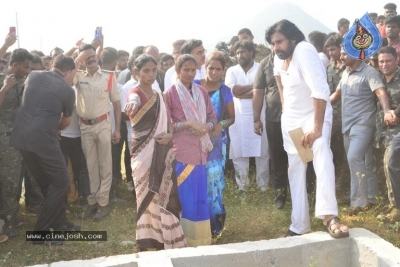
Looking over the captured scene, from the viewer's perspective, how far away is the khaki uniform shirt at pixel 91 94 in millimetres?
5082

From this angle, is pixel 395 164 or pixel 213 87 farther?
pixel 213 87

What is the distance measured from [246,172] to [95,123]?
211 centimetres

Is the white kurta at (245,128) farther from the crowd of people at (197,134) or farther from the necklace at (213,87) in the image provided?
the necklace at (213,87)

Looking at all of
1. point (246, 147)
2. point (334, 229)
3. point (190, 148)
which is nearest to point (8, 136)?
point (190, 148)

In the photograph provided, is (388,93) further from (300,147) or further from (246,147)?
(246,147)

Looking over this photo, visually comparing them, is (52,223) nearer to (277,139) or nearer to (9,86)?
(9,86)

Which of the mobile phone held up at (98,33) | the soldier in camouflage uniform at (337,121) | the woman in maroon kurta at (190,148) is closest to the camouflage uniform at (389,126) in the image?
the soldier in camouflage uniform at (337,121)

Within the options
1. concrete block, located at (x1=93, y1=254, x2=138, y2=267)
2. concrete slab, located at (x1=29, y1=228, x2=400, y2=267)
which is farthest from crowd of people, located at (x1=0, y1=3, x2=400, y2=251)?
concrete block, located at (x1=93, y1=254, x2=138, y2=267)

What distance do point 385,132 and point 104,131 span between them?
3.08 m

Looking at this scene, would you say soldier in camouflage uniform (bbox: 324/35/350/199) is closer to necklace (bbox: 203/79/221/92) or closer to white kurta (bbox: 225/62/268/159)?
white kurta (bbox: 225/62/268/159)

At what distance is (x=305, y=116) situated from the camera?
391 centimetres

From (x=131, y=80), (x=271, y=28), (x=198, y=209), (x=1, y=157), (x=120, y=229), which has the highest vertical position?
(x=271, y=28)

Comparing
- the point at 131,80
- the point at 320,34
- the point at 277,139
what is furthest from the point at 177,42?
the point at 277,139

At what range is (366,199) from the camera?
477 cm
